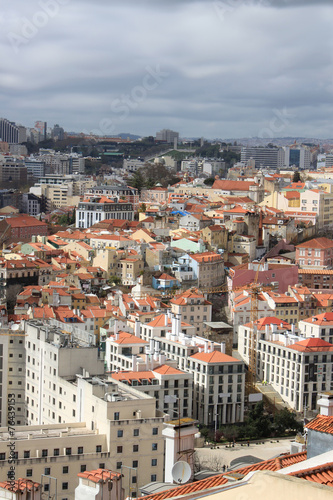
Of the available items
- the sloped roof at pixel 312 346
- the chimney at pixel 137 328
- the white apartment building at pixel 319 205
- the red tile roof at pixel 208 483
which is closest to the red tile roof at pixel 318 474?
the red tile roof at pixel 208 483

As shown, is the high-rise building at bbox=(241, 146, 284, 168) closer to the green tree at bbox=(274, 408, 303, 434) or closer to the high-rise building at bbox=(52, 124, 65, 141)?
the high-rise building at bbox=(52, 124, 65, 141)

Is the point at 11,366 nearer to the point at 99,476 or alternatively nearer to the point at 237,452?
the point at 237,452

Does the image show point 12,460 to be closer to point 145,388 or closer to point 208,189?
point 145,388

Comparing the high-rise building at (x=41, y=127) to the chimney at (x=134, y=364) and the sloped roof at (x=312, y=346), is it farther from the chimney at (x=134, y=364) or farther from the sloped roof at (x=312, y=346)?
the chimney at (x=134, y=364)

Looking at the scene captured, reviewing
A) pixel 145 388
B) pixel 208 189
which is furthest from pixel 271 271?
pixel 208 189

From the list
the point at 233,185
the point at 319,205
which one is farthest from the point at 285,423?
the point at 233,185


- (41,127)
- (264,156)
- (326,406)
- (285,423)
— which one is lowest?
(285,423)
